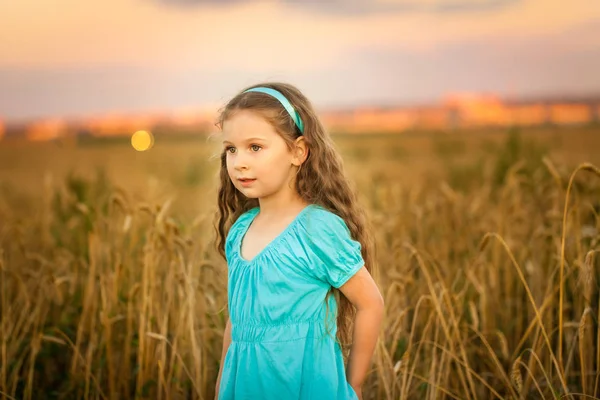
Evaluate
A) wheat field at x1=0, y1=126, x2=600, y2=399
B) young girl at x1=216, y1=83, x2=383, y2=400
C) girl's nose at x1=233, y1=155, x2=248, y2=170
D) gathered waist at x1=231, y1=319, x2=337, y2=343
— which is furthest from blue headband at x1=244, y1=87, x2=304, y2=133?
gathered waist at x1=231, y1=319, x2=337, y2=343

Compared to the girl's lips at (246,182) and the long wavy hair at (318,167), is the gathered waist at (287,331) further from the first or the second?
the girl's lips at (246,182)

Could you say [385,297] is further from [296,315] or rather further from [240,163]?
[240,163]

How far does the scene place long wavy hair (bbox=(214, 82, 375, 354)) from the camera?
205 cm

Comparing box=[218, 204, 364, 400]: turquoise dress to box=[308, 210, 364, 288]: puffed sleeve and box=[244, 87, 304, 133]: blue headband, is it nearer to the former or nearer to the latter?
box=[308, 210, 364, 288]: puffed sleeve

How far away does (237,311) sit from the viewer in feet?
6.87

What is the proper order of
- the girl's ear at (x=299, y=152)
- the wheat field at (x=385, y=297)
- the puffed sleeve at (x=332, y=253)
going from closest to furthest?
the puffed sleeve at (x=332, y=253), the girl's ear at (x=299, y=152), the wheat field at (x=385, y=297)

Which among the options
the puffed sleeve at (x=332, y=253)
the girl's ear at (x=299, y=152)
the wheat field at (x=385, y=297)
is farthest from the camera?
the wheat field at (x=385, y=297)

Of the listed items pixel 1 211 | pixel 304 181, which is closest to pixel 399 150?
pixel 1 211

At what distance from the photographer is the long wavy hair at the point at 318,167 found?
6.73 ft

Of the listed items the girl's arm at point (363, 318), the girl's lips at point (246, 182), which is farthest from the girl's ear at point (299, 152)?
the girl's arm at point (363, 318)

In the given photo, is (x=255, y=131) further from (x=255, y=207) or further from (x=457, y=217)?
(x=457, y=217)

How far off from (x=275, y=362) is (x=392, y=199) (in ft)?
13.7

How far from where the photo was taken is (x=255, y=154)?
203cm

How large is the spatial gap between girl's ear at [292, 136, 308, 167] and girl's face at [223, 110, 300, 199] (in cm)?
4
